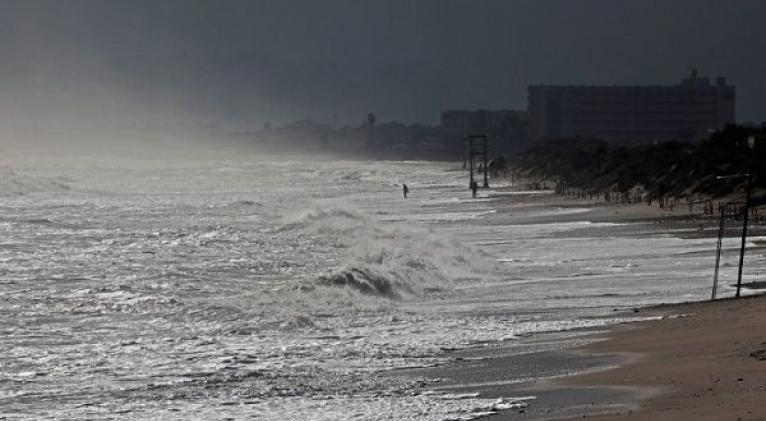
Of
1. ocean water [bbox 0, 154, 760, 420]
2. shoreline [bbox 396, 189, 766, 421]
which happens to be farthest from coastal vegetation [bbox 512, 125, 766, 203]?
shoreline [bbox 396, 189, 766, 421]

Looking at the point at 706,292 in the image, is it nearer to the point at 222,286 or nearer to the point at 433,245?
the point at 222,286

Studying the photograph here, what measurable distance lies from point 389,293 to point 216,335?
599 centimetres

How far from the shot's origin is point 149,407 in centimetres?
1216

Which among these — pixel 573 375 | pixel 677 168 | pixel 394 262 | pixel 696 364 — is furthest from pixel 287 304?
pixel 677 168

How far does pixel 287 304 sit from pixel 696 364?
26.9 feet

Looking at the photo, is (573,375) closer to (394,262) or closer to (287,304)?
(287,304)

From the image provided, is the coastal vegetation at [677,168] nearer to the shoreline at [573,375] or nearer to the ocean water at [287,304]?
the ocean water at [287,304]

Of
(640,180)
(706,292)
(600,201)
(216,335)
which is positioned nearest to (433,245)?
(706,292)

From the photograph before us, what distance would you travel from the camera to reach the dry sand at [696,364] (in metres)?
10.7

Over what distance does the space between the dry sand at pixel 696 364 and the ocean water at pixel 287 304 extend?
4.04 feet

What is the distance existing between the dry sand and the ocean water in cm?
123

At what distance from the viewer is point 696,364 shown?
1302 cm

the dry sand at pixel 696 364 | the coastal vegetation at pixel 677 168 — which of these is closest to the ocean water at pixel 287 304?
the dry sand at pixel 696 364

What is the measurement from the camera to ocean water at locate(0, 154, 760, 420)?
12742 mm
